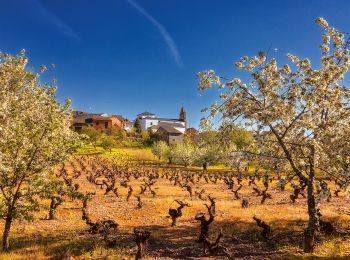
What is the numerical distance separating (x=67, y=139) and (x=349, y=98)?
47.4 feet

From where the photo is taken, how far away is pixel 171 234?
23.5 meters

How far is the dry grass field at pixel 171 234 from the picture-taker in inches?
733

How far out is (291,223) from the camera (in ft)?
84.9

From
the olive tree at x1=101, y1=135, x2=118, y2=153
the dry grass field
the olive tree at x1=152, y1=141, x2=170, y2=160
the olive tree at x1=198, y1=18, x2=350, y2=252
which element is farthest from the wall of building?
the olive tree at x1=198, y1=18, x2=350, y2=252

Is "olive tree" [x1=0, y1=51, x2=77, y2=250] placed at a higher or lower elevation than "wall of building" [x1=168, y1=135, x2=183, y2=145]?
lower

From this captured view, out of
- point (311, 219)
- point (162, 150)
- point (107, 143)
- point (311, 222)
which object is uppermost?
point (107, 143)

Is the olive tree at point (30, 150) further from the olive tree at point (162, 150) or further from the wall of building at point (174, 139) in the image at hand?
the wall of building at point (174, 139)

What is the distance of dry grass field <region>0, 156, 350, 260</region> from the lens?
1862 cm

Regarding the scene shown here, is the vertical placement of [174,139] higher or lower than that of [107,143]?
higher

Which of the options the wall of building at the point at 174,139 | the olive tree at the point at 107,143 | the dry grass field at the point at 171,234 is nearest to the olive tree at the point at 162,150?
the olive tree at the point at 107,143

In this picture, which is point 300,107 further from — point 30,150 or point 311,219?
point 30,150

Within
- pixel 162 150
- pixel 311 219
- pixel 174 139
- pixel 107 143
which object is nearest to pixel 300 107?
pixel 311 219

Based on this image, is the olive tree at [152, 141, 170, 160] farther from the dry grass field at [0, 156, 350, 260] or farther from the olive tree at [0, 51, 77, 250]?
→ the olive tree at [0, 51, 77, 250]

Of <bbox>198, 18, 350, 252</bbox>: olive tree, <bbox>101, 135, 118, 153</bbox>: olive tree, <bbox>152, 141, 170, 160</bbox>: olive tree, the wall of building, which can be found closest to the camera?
<bbox>198, 18, 350, 252</bbox>: olive tree
